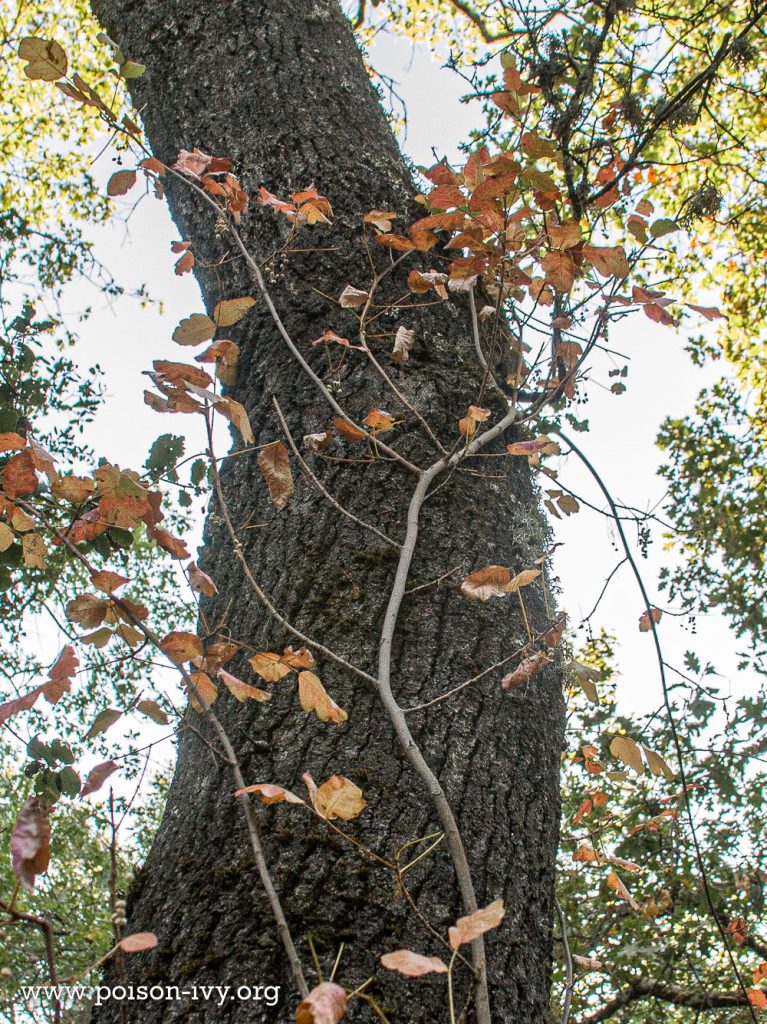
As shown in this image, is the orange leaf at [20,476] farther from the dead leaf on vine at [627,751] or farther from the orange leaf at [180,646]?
the dead leaf on vine at [627,751]

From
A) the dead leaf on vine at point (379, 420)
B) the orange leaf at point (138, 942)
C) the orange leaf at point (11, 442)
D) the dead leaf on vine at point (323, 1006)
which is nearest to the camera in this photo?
the dead leaf on vine at point (323, 1006)

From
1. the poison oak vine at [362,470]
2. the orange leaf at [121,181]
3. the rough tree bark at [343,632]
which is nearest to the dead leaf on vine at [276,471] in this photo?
the poison oak vine at [362,470]

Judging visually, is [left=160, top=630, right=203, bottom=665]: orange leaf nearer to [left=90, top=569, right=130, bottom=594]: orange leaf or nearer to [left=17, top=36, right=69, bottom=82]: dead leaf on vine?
[left=90, top=569, right=130, bottom=594]: orange leaf

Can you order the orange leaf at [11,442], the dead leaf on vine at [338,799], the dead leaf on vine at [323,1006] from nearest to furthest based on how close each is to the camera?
the dead leaf on vine at [323,1006] → the dead leaf on vine at [338,799] → the orange leaf at [11,442]

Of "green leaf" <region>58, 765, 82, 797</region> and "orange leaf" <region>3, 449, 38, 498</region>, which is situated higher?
"orange leaf" <region>3, 449, 38, 498</region>

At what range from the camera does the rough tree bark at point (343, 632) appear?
0.98 meters

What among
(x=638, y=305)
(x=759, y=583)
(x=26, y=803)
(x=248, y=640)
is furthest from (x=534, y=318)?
(x=759, y=583)

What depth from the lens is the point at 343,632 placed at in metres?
1.25

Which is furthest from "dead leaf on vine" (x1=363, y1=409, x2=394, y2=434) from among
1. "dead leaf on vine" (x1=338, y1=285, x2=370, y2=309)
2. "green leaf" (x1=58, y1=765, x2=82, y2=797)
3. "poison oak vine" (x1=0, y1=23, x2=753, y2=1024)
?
"green leaf" (x1=58, y1=765, x2=82, y2=797)

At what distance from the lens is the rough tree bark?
3.22 ft

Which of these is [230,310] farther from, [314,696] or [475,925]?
[475,925]

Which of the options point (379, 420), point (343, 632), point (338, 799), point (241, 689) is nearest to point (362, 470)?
point (379, 420)

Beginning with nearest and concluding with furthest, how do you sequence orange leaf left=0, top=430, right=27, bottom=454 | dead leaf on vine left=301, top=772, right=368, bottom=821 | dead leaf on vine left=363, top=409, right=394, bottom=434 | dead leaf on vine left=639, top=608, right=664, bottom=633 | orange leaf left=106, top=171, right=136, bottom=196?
dead leaf on vine left=301, top=772, right=368, bottom=821
orange leaf left=0, top=430, right=27, bottom=454
dead leaf on vine left=363, top=409, right=394, bottom=434
orange leaf left=106, top=171, right=136, bottom=196
dead leaf on vine left=639, top=608, right=664, bottom=633

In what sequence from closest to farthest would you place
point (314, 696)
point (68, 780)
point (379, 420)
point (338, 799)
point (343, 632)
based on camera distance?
point (338, 799) < point (314, 696) < point (343, 632) < point (379, 420) < point (68, 780)
